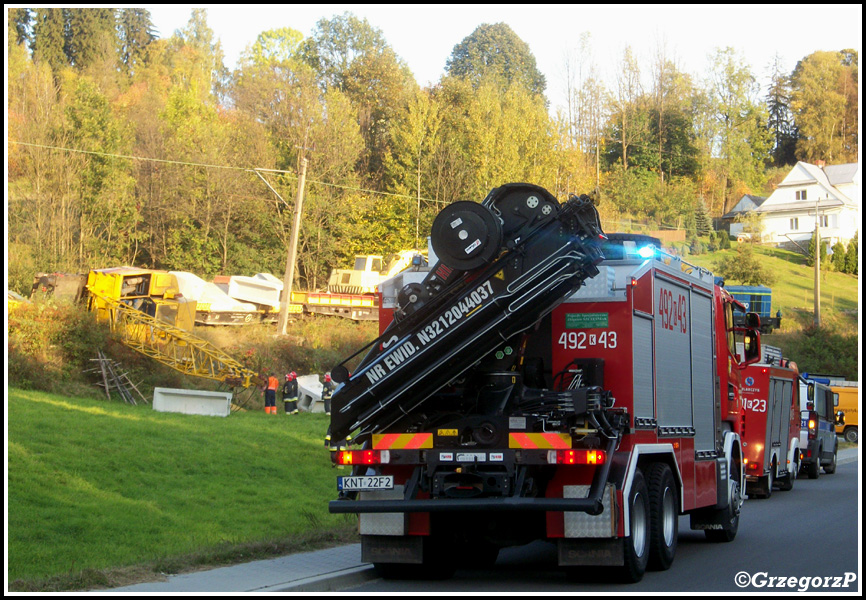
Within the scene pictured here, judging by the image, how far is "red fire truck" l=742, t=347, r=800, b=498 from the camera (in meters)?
19.7

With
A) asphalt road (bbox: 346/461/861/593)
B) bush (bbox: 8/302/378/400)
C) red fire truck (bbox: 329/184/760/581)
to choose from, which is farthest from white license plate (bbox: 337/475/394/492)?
bush (bbox: 8/302/378/400)

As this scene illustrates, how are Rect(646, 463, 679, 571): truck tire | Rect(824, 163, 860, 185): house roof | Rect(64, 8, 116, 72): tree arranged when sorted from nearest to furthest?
Rect(646, 463, 679, 571): truck tire
Rect(64, 8, 116, 72): tree
Rect(824, 163, 860, 185): house roof

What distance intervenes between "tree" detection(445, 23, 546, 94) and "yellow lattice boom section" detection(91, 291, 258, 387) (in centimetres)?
4542

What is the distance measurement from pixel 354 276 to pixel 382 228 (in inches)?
345

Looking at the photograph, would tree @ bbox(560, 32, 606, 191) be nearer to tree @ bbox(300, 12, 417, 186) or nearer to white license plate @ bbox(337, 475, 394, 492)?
tree @ bbox(300, 12, 417, 186)

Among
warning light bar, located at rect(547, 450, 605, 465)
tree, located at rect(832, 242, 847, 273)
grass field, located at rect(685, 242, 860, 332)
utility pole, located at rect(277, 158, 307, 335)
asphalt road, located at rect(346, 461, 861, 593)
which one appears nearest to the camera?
warning light bar, located at rect(547, 450, 605, 465)

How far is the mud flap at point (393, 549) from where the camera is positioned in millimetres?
9422

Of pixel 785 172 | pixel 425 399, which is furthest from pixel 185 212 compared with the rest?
pixel 785 172

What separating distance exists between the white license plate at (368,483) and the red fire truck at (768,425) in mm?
11382

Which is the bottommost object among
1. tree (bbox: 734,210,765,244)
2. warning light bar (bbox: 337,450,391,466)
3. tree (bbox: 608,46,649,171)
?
warning light bar (bbox: 337,450,391,466)

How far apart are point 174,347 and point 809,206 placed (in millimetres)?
64739

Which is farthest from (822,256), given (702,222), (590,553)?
(590,553)

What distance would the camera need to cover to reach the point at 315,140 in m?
61.1

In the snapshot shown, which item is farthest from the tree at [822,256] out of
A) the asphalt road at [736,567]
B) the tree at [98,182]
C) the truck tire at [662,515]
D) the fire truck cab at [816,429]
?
the truck tire at [662,515]
